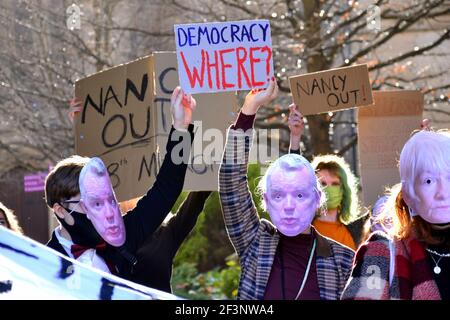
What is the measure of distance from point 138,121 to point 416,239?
112 inches

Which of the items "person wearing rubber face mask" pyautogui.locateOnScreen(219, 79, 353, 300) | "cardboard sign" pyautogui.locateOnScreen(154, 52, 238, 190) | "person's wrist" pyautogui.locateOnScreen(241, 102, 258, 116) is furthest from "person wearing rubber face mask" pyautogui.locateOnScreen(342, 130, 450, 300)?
"cardboard sign" pyautogui.locateOnScreen(154, 52, 238, 190)

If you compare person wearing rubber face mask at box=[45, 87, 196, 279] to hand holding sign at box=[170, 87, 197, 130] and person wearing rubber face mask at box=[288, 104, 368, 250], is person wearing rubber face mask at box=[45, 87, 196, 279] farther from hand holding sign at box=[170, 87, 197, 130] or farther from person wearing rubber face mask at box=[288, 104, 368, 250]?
person wearing rubber face mask at box=[288, 104, 368, 250]

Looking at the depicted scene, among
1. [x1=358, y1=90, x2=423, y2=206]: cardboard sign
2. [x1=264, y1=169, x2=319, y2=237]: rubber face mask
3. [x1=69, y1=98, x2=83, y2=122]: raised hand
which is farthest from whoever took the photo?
[x1=358, y1=90, x2=423, y2=206]: cardboard sign

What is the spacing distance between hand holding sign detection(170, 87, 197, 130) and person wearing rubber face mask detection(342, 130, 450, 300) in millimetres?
1450

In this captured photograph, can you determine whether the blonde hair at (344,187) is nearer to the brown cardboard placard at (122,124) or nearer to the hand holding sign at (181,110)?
the brown cardboard placard at (122,124)

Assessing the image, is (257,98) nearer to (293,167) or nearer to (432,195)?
(293,167)

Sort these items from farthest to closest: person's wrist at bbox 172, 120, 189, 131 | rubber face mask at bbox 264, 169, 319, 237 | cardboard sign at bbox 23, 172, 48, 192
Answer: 1. cardboard sign at bbox 23, 172, 48, 192
2. person's wrist at bbox 172, 120, 189, 131
3. rubber face mask at bbox 264, 169, 319, 237

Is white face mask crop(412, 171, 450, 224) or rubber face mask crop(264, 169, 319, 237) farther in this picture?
rubber face mask crop(264, 169, 319, 237)

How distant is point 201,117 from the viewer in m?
5.54

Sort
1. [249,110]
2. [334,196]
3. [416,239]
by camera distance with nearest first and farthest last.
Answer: [416,239]
[249,110]
[334,196]

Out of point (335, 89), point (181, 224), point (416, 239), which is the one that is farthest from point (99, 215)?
point (335, 89)

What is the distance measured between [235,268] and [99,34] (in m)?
3.55

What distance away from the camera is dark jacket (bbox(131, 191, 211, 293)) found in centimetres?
432
